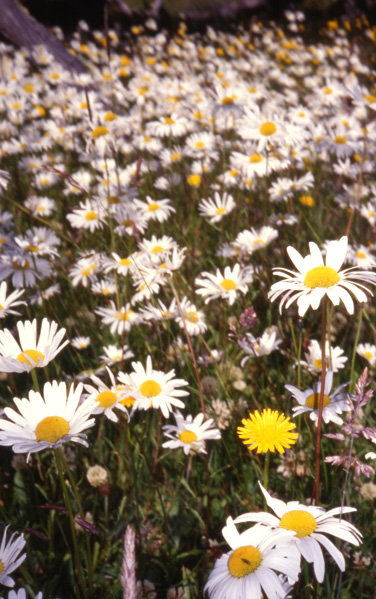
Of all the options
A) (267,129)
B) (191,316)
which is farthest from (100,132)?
(191,316)

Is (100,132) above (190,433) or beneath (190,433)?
above

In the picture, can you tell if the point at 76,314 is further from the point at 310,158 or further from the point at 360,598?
the point at 310,158

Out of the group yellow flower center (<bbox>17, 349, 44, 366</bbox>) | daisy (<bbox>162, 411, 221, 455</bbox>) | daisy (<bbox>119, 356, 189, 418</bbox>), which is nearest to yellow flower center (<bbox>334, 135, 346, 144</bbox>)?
daisy (<bbox>119, 356, 189, 418</bbox>)

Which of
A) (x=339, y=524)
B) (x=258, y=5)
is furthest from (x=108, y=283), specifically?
(x=258, y=5)

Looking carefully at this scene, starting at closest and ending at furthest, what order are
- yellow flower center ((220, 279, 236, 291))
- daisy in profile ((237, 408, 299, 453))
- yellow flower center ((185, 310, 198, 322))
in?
daisy in profile ((237, 408, 299, 453)), yellow flower center ((185, 310, 198, 322)), yellow flower center ((220, 279, 236, 291))

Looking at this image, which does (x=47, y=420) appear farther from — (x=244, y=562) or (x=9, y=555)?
(x=244, y=562)

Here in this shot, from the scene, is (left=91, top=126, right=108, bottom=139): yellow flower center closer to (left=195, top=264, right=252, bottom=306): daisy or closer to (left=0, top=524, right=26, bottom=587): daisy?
(left=195, top=264, right=252, bottom=306): daisy
